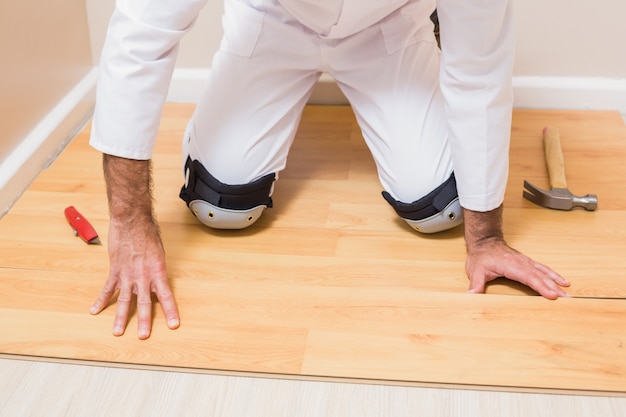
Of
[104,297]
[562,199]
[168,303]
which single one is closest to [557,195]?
[562,199]

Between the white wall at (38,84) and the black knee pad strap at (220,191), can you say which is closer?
the black knee pad strap at (220,191)

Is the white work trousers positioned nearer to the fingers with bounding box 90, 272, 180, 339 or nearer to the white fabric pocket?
the white fabric pocket

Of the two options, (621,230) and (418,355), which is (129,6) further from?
(621,230)

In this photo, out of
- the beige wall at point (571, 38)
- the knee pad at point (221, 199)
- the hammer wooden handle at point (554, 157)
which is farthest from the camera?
the beige wall at point (571, 38)

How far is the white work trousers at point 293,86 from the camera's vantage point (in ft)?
5.93

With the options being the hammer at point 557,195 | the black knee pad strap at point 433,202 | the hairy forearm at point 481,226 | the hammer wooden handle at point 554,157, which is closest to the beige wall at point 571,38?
the hammer wooden handle at point 554,157

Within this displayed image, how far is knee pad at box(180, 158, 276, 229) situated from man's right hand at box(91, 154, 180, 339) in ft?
0.82

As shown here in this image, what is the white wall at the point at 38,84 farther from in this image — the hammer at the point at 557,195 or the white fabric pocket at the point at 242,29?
the hammer at the point at 557,195

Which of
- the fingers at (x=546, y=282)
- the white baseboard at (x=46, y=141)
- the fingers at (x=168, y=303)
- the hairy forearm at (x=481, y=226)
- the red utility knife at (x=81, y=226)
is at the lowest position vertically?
the white baseboard at (x=46, y=141)

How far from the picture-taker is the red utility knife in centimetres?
180

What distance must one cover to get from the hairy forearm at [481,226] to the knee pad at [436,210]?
0.10 meters

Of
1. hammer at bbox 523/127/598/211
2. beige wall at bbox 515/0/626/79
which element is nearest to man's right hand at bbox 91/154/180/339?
hammer at bbox 523/127/598/211

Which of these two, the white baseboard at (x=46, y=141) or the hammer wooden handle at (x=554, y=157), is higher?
the hammer wooden handle at (x=554, y=157)

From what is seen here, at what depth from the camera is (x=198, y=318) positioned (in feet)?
5.11
